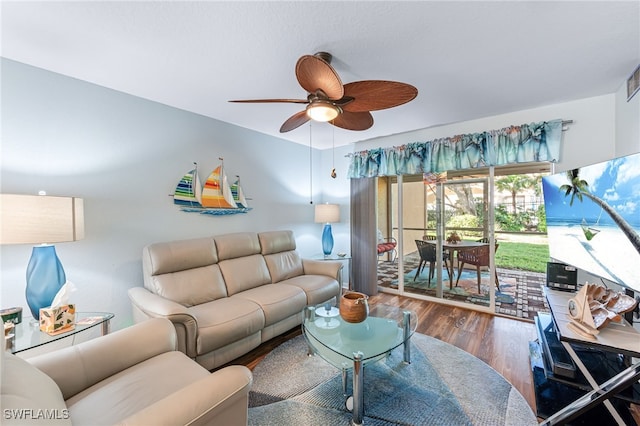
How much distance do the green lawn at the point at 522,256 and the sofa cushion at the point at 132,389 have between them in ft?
16.8

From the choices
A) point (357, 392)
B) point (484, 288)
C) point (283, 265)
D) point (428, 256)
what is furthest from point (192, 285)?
point (484, 288)

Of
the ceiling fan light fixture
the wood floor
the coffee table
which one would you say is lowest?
the wood floor

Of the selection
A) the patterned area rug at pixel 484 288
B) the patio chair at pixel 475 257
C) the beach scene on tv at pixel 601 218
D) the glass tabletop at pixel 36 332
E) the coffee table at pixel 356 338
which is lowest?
the patterned area rug at pixel 484 288

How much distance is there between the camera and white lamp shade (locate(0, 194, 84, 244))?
1.46 metres

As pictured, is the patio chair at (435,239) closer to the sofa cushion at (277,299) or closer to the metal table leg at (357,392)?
the sofa cushion at (277,299)

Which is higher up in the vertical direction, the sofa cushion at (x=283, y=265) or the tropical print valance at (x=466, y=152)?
the tropical print valance at (x=466, y=152)

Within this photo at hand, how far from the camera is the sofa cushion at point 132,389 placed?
106cm

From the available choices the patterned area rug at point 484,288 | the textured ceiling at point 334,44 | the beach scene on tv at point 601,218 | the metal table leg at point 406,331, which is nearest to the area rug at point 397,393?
the metal table leg at point 406,331

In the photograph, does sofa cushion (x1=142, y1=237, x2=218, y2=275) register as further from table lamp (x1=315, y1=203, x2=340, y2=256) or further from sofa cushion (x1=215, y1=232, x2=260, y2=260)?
table lamp (x1=315, y1=203, x2=340, y2=256)

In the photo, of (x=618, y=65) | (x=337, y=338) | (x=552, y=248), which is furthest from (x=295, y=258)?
(x=618, y=65)

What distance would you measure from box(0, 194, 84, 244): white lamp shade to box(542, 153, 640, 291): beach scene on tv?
325 centimetres

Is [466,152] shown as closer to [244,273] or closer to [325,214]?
[325,214]

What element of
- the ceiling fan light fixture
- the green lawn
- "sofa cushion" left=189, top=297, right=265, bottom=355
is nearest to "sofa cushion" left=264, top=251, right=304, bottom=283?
"sofa cushion" left=189, top=297, right=265, bottom=355

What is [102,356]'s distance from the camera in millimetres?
1313
